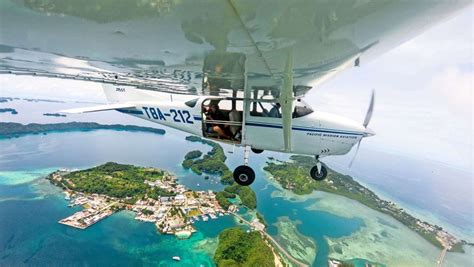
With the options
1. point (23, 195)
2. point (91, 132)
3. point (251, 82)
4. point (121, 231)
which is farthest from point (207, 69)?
point (91, 132)

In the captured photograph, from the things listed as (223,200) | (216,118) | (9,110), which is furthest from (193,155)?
(9,110)

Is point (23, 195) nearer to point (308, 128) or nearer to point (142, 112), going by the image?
point (142, 112)

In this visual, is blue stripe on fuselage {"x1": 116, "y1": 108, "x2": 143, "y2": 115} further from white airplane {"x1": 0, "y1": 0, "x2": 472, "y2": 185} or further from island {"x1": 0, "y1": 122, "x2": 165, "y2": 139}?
island {"x1": 0, "y1": 122, "x2": 165, "y2": 139}

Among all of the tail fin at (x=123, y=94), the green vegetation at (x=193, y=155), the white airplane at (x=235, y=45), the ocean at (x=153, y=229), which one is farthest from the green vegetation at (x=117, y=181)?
the white airplane at (x=235, y=45)

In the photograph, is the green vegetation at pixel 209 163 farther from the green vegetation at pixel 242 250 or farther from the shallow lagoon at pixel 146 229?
the green vegetation at pixel 242 250

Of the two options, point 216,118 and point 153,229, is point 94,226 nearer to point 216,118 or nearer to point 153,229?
point 153,229

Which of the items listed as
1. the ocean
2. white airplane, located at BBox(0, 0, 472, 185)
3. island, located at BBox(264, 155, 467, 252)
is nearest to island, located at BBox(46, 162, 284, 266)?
the ocean
